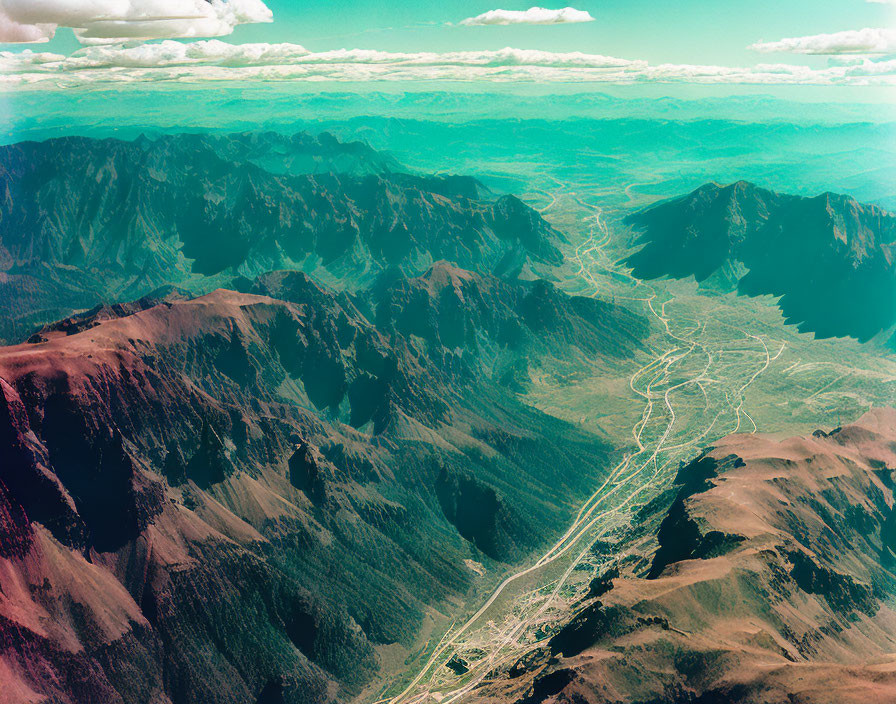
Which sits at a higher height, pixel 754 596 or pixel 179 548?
pixel 754 596

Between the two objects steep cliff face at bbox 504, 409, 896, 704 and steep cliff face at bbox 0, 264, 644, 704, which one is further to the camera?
steep cliff face at bbox 0, 264, 644, 704

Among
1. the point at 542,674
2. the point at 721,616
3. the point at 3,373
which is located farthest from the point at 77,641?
the point at 721,616

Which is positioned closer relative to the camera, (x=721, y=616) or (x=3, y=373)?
(x=721, y=616)

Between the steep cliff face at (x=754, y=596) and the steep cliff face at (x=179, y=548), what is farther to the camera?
the steep cliff face at (x=179, y=548)

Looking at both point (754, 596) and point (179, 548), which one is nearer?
point (754, 596)

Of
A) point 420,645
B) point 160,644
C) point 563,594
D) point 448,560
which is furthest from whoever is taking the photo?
point 448,560

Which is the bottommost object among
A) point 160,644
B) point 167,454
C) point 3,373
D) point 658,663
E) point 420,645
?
point 420,645

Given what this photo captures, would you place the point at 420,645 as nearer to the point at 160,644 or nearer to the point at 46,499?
the point at 160,644

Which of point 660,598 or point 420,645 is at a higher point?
point 660,598
